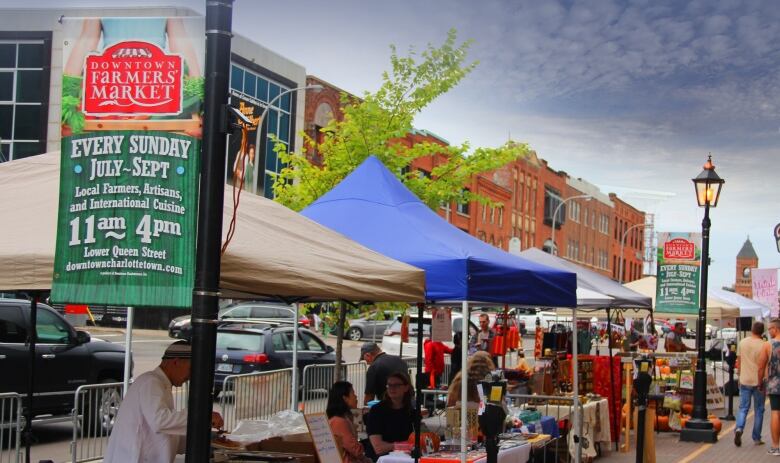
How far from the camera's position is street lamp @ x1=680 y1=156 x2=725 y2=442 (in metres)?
16.8

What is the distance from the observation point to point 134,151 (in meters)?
4.57

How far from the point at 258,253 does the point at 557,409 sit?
310 inches

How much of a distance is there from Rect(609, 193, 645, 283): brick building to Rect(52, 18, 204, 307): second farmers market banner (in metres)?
95.5

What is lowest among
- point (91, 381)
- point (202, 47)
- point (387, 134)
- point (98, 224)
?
point (91, 381)

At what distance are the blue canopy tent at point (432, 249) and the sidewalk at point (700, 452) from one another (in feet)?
16.5

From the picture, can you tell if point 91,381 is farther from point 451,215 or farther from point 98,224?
point 451,215

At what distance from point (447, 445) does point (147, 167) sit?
5534mm

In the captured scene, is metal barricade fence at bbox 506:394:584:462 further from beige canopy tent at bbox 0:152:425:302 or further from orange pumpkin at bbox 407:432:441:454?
beige canopy tent at bbox 0:152:425:302

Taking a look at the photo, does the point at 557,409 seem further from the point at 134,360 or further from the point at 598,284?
the point at 134,360

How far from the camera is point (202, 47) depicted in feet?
14.7

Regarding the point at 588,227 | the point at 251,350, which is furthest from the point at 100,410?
the point at 588,227

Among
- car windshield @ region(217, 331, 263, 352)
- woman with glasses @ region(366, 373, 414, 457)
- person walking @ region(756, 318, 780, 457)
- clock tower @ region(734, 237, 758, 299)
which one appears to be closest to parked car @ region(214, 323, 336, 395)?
car windshield @ region(217, 331, 263, 352)

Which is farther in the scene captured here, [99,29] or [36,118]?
[36,118]

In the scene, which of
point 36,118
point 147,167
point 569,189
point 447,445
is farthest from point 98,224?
point 569,189
